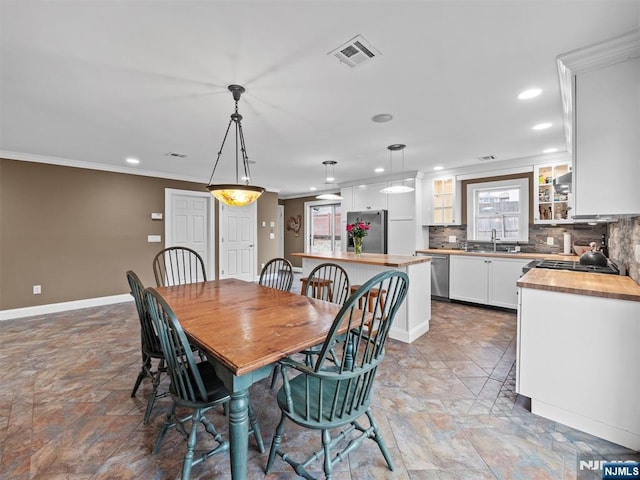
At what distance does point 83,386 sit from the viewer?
7.55 ft

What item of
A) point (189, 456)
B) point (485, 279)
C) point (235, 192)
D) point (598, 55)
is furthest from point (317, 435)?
point (485, 279)

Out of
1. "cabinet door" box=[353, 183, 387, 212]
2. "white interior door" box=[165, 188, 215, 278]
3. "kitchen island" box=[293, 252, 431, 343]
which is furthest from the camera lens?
"cabinet door" box=[353, 183, 387, 212]

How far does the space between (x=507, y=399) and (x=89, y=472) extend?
2.65m

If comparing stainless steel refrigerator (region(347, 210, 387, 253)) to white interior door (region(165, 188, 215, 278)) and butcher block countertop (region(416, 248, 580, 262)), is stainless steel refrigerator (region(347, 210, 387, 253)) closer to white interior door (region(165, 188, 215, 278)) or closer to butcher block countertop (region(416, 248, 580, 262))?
butcher block countertop (region(416, 248, 580, 262))

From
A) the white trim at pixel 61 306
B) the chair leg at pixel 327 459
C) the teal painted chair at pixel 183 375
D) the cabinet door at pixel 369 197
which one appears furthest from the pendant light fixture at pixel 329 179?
the white trim at pixel 61 306

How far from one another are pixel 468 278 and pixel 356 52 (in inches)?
156

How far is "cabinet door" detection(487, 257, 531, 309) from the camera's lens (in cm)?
418

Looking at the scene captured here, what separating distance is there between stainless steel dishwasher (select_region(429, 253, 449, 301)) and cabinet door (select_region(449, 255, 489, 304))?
0.07 meters

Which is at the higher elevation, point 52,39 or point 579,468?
point 52,39

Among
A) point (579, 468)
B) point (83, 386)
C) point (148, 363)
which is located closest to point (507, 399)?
point (579, 468)

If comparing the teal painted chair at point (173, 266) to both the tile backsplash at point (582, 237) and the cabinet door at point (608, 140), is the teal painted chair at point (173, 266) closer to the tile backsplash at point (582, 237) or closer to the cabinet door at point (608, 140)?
the cabinet door at point (608, 140)

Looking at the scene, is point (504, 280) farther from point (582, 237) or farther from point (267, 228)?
point (267, 228)

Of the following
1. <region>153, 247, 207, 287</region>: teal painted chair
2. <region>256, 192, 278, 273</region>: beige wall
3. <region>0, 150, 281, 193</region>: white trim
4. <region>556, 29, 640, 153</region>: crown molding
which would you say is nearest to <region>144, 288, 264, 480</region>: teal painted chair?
<region>153, 247, 207, 287</region>: teal painted chair

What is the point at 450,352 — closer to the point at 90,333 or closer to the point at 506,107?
the point at 506,107
